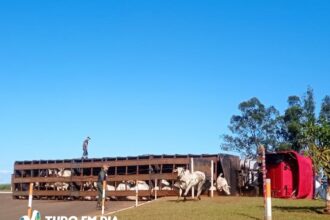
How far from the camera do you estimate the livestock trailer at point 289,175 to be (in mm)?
25047

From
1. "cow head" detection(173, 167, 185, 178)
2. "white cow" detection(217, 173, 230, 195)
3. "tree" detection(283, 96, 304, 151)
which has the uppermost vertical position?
"tree" detection(283, 96, 304, 151)

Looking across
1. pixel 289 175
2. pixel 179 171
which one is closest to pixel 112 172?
pixel 179 171

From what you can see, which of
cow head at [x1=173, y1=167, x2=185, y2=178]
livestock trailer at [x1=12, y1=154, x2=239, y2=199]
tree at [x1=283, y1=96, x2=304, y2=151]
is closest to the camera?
cow head at [x1=173, y1=167, x2=185, y2=178]

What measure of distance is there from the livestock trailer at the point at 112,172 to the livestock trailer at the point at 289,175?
2.08 m

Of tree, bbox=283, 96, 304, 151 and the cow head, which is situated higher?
tree, bbox=283, 96, 304, 151

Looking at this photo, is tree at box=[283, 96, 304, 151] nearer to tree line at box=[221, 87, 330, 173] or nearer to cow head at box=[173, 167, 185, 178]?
tree line at box=[221, 87, 330, 173]

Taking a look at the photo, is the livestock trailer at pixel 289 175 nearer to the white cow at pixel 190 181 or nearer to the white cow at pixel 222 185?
the white cow at pixel 222 185

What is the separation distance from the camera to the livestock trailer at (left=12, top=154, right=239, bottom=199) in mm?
25766

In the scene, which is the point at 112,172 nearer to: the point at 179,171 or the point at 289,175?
the point at 179,171

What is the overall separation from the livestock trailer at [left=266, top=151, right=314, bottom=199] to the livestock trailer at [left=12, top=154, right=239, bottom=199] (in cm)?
208

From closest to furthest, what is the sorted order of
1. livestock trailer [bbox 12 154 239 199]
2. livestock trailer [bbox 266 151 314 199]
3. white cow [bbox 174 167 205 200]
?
white cow [bbox 174 167 205 200] → livestock trailer [bbox 266 151 314 199] → livestock trailer [bbox 12 154 239 199]

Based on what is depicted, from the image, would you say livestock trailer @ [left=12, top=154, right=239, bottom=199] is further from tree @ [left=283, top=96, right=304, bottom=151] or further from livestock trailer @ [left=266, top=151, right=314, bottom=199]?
tree @ [left=283, top=96, right=304, bottom=151]

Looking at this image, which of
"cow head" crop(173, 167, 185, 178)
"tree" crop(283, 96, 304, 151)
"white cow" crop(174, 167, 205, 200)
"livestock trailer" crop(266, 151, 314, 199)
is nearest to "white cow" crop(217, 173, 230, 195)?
"cow head" crop(173, 167, 185, 178)

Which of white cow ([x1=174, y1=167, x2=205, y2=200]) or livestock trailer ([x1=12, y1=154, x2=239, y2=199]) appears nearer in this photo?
white cow ([x1=174, y1=167, x2=205, y2=200])
